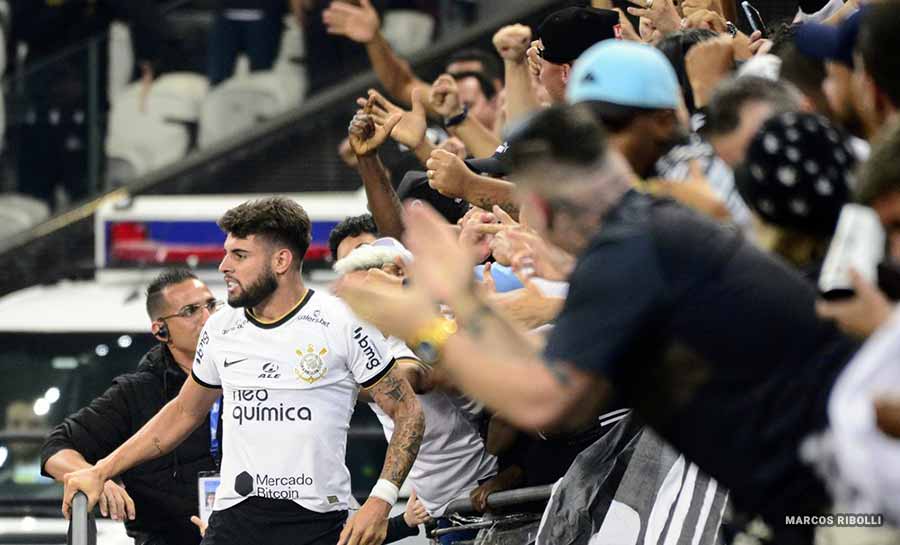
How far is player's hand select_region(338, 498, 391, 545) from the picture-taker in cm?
696

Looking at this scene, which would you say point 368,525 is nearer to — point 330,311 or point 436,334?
point 330,311

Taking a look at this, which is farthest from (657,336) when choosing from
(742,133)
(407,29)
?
(407,29)

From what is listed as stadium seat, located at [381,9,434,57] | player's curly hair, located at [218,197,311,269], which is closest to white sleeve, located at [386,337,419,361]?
player's curly hair, located at [218,197,311,269]

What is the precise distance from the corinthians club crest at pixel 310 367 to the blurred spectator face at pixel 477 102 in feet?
10.6

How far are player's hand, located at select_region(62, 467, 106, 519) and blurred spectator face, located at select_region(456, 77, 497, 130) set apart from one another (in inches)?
140

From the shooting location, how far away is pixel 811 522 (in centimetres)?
427

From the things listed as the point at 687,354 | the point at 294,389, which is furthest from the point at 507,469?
the point at 687,354

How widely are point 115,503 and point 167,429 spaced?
14.3 inches

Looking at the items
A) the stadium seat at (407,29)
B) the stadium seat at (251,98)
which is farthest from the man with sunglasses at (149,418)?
the stadium seat at (251,98)

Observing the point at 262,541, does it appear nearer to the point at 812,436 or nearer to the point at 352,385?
the point at 352,385

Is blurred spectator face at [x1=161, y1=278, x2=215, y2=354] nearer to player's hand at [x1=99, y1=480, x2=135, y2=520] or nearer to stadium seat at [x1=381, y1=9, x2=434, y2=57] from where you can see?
player's hand at [x1=99, y1=480, x2=135, y2=520]

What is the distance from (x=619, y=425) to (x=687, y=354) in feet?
7.08

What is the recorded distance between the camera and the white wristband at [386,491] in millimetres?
7035

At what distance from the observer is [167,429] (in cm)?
761
